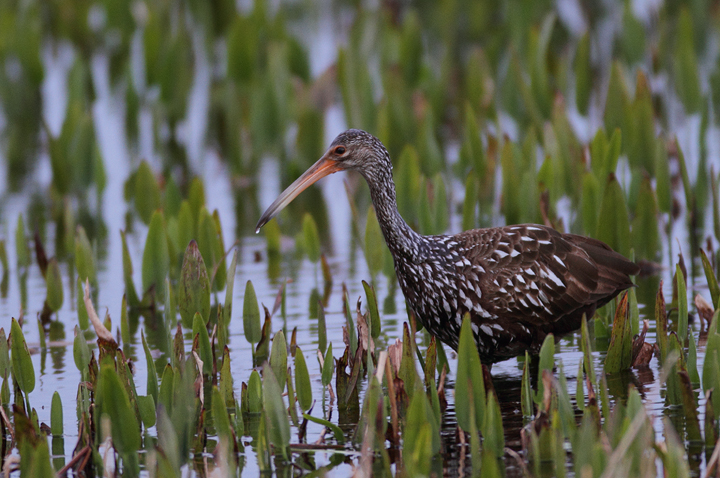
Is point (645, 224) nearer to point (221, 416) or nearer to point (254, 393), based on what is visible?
point (254, 393)

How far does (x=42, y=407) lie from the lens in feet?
22.5

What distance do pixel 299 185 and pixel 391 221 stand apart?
1.97 ft

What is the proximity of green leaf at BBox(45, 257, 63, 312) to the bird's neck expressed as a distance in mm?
2585

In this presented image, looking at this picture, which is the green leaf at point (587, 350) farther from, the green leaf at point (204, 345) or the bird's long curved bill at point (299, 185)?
the green leaf at point (204, 345)

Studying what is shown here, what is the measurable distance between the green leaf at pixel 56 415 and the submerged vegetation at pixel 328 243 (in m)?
0.03

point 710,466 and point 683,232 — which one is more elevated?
point 683,232

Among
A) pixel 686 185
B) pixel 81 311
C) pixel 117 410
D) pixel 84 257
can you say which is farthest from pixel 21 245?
pixel 686 185

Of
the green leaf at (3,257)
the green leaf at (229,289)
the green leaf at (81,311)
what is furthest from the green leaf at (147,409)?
the green leaf at (3,257)

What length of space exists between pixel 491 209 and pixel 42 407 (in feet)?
15.4

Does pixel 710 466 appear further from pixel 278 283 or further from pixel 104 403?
pixel 278 283

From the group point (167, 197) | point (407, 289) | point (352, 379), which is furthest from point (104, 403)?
point (167, 197)

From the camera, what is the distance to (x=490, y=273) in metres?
6.62

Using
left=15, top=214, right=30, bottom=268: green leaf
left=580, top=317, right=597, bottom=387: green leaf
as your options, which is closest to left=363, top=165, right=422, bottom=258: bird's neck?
left=580, top=317, right=597, bottom=387: green leaf

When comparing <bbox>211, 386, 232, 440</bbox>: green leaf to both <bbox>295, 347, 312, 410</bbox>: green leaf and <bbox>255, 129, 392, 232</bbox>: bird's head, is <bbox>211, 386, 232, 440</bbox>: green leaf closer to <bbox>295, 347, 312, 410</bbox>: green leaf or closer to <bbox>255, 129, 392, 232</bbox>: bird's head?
<bbox>295, 347, 312, 410</bbox>: green leaf
